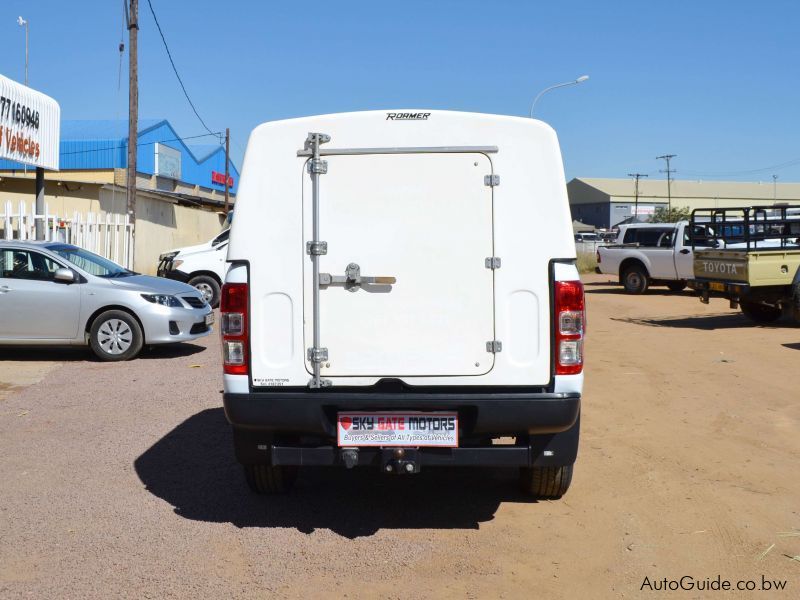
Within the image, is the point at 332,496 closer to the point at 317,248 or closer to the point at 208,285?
the point at 317,248

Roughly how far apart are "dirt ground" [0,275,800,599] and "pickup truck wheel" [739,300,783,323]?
7.79m

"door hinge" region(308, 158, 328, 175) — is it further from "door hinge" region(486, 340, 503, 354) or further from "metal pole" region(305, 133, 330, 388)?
"door hinge" region(486, 340, 503, 354)

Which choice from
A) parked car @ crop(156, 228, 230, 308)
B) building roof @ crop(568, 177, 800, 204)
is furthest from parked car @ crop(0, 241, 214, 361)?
building roof @ crop(568, 177, 800, 204)

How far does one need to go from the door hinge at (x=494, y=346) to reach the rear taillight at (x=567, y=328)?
0.30 m

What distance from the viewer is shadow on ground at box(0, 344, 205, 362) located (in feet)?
39.9

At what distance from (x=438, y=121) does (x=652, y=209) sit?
10705 cm

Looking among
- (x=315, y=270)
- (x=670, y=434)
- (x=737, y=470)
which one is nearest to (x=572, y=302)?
(x=315, y=270)

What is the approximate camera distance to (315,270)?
497cm

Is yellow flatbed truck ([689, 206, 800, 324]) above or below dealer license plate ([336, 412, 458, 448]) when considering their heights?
above

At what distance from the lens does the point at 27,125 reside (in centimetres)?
1700

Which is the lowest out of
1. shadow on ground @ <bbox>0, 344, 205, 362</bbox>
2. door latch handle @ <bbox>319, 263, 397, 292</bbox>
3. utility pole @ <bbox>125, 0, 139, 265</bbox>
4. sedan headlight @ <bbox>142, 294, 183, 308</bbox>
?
shadow on ground @ <bbox>0, 344, 205, 362</bbox>

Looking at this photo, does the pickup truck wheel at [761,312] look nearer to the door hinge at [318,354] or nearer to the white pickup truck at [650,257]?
the white pickup truck at [650,257]

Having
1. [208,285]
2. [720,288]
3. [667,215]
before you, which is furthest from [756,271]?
[667,215]

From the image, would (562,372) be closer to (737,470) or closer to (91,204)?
(737,470)
